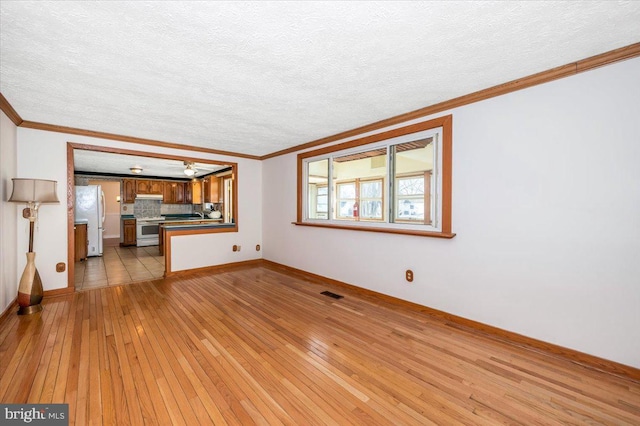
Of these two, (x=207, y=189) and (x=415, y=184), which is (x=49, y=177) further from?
(x=415, y=184)

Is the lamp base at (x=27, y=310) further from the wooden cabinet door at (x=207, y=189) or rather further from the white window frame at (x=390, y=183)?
the wooden cabinet door at (x=207, y=189)

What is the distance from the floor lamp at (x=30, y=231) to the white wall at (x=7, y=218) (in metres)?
0.12

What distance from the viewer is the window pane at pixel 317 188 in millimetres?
4789

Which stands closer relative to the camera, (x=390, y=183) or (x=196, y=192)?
(x=390, y=183)

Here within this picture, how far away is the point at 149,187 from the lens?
8367mm

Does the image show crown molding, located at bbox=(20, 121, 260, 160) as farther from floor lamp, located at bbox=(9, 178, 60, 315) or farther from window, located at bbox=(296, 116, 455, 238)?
window, located at bbox=(296, 116, 455, 238)

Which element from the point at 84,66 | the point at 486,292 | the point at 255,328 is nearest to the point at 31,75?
the point at 84,66

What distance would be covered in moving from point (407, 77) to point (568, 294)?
2.26m

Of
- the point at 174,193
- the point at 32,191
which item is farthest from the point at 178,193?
the point at 32,191

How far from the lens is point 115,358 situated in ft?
6.97

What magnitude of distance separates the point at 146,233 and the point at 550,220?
907cm

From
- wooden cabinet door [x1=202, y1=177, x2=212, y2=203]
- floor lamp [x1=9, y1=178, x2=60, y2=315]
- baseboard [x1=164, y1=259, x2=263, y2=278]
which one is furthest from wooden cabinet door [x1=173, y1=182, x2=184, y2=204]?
floor lamp [x1=9, y1=178, x2=60, y2=315]

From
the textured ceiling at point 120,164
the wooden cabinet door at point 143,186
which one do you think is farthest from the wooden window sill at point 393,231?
the wooden cabinet door at point 143,186

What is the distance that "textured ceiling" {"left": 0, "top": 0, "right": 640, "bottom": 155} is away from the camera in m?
1.50
